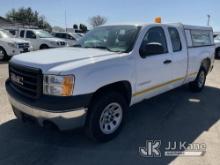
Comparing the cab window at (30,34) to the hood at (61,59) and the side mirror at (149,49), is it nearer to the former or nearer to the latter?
the hood at (61,59)

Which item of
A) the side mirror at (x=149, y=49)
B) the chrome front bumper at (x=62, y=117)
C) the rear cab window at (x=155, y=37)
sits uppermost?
the rear cab window at (x=155, y=37)

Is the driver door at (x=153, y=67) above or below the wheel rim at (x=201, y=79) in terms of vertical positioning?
above

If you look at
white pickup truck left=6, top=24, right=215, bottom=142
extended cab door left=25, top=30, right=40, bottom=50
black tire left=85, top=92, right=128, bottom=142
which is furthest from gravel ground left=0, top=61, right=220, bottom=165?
extended cab door left=25, top=30, right=40, bottom=50

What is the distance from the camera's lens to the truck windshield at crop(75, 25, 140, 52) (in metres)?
4.10

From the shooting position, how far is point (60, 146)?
12.1 feet

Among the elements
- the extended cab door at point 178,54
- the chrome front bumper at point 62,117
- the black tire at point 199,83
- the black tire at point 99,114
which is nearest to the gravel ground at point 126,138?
the black tire at point 99,114

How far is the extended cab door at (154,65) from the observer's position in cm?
413

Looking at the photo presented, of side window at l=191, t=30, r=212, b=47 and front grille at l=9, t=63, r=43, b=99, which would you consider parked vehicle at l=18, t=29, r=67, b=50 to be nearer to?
side window at l=191, t=30, r=212, b=47

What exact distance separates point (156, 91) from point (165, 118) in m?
0.64

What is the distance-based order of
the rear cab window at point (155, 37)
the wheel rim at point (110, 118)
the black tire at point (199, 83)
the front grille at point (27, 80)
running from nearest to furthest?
the front grille at point (27, 80)
the wheel rim at point (110, 118)
the rear cab window at point (155, 37)
the black tire at point (199, 83)

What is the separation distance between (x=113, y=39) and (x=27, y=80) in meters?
1.73

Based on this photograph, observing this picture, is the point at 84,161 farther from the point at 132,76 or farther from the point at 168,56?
the point at 168,56

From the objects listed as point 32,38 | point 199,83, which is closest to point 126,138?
point 199,83

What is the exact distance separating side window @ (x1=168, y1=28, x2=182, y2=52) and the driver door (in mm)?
324
